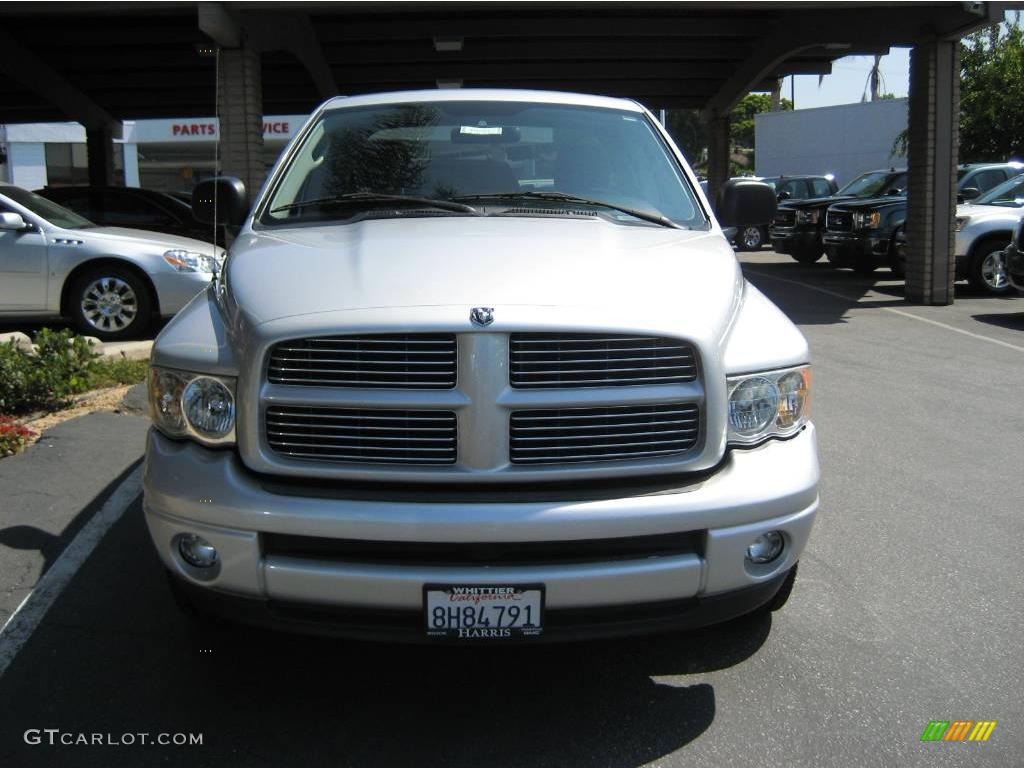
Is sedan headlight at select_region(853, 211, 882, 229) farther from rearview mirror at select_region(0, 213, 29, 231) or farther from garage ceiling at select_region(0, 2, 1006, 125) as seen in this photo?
rearview mirror at select_region(0, 213, 29, 231)

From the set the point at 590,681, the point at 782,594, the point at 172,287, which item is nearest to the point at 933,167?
the point at 172,287

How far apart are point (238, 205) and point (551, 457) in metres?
2.35

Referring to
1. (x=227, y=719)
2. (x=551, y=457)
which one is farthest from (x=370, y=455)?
(x=227, y=719)

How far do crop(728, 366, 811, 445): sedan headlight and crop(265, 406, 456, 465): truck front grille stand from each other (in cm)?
85

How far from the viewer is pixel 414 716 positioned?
10.7 feet

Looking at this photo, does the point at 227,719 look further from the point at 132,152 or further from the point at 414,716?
the point at 132,152

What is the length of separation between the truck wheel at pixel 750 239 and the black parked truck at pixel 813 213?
4653 millimetres

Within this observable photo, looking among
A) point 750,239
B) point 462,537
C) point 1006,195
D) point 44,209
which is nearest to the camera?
point 462,537

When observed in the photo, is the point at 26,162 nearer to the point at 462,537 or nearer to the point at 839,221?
the point at 839,221

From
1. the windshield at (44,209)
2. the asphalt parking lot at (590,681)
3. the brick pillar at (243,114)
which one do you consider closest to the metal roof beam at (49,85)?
the brick pillar at (243,114)

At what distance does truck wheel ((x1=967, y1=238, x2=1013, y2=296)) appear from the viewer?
14844mm

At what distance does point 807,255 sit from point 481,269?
18418mm

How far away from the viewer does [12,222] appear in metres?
9.88

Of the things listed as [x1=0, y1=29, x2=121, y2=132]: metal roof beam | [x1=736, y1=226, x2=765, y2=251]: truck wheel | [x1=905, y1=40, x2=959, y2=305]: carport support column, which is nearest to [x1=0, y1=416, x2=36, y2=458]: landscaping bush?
[x1=905, y1=40, x2=959, y2=305]: carport support column
